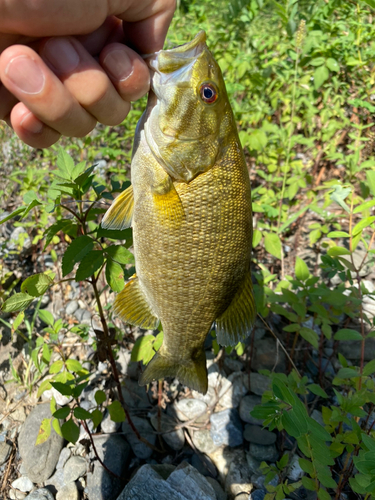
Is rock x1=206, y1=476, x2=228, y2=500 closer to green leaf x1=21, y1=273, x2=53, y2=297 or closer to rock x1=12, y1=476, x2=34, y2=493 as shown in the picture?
rock x1=12, y1=476, x2=34, y2=493

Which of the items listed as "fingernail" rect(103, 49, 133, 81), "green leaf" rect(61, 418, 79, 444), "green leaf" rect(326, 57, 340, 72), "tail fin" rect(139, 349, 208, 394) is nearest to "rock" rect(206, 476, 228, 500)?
"tail fin" rect(139, 349, 208, 394)

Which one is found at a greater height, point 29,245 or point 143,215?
point 143,215

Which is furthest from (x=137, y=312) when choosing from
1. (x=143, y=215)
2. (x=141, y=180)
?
(x=141, y=180)

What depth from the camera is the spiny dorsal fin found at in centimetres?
148

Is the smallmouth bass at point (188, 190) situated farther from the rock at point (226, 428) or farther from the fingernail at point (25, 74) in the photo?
the rock at point (226, 428)

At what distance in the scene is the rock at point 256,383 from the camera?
8.47ft

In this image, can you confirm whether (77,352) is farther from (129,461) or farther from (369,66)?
(369,66)

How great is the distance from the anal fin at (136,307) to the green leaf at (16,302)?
44 cm

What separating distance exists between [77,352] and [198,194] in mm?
2242

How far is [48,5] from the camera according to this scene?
122cm

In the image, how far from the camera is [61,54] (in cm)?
139

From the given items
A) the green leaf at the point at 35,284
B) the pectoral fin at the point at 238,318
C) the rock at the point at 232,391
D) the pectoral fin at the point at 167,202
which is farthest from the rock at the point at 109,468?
the pectoral fin at the point at 167,202

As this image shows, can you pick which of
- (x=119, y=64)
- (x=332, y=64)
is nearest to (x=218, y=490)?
(x=119, y=64)

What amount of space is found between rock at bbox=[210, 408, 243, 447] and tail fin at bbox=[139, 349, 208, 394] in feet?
2.78
